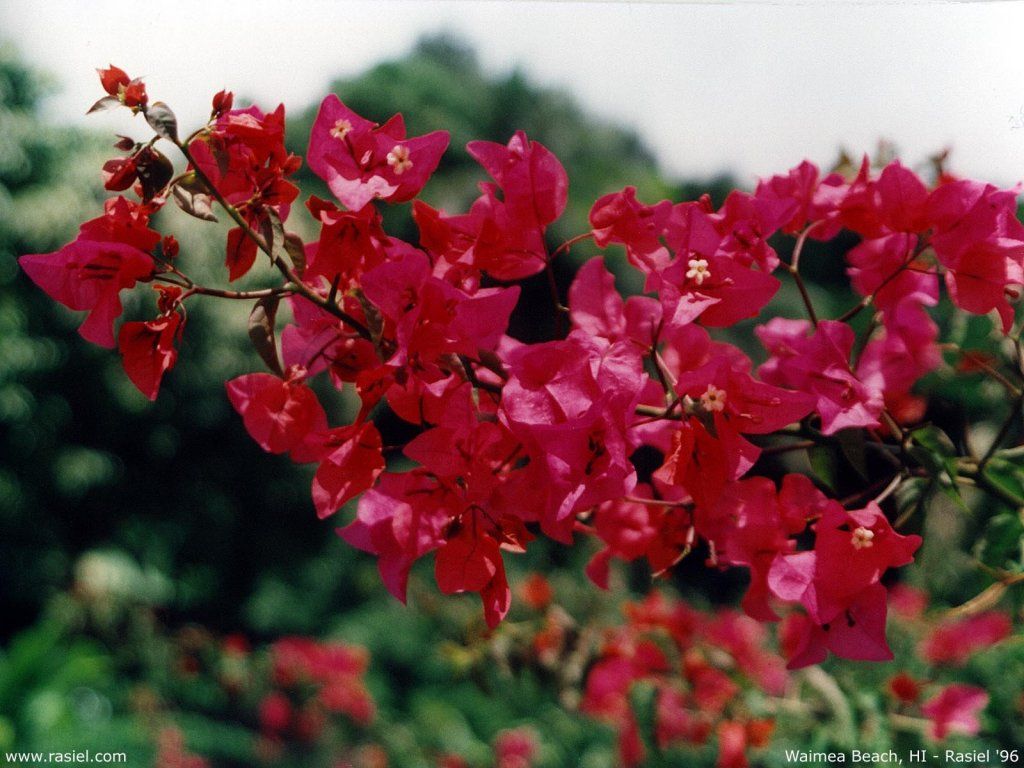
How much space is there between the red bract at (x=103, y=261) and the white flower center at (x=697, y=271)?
9.7 inches

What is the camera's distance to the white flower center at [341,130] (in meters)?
0.43

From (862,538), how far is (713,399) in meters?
0.09

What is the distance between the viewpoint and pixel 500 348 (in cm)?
49

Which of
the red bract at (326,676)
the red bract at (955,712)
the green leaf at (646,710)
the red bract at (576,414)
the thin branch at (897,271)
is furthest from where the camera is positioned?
the red bract at (326,676)

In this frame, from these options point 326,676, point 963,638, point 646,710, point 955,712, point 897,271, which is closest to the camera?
point 897,271

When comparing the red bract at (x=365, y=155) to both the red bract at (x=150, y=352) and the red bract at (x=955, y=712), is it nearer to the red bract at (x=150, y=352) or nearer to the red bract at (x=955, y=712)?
the red bract at (x=150, y=352)

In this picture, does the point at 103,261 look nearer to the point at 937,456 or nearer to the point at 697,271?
the point at 697,271

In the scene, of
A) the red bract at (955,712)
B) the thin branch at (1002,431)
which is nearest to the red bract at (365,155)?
the thin branch at (1002,431)

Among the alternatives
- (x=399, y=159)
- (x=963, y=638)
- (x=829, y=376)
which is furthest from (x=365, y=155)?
(x=963, y=638)

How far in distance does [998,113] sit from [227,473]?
3.64 meters

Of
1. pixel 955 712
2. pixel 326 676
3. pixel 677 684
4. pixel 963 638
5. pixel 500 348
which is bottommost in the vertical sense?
pixel 326 676

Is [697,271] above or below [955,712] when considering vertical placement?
above

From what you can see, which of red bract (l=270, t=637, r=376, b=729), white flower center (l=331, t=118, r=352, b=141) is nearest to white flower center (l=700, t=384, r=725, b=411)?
white flower center (l=331, t=118, r=352, b=141)

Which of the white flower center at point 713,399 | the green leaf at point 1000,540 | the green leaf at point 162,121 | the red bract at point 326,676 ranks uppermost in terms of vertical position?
the green leaf at point 162,121
